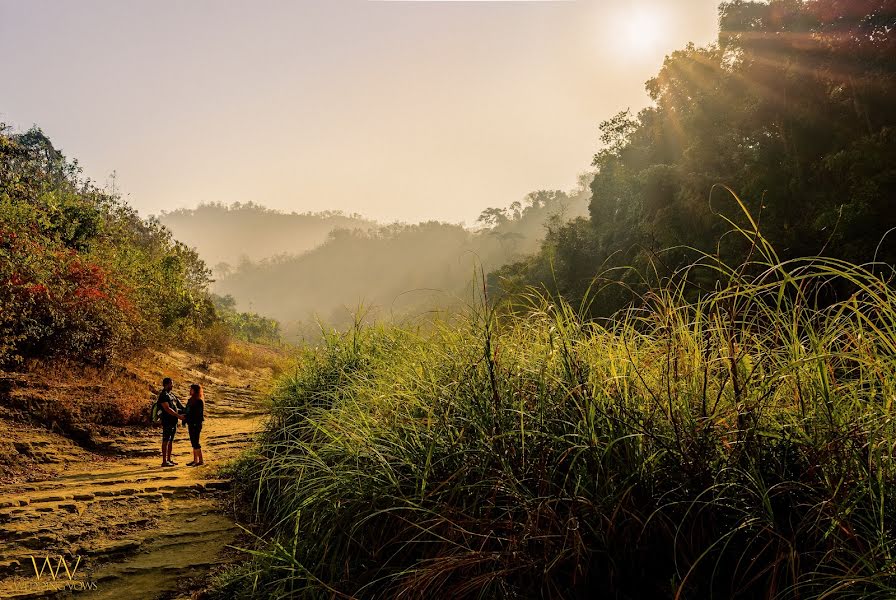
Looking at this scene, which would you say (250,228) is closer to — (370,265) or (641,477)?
(370,265)

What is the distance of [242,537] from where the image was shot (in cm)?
489

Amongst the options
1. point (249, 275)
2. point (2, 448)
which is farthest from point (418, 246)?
point (2, 448)

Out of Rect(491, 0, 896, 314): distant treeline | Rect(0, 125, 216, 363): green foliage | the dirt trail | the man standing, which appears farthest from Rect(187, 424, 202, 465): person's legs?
Rect(491, 0, 896, 314): distant treeline

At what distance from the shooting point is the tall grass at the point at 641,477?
2.03 metres

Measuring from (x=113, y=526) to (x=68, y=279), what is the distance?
9.37 metres

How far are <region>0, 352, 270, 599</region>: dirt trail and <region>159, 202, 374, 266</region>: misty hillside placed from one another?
17064cm

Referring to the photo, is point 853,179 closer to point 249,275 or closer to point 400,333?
point 400,333

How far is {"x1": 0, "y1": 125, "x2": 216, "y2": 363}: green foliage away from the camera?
10094 mm

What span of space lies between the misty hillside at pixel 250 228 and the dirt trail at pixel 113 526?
17064cm

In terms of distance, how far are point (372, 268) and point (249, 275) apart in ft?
131

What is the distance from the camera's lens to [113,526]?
5262 millimetres

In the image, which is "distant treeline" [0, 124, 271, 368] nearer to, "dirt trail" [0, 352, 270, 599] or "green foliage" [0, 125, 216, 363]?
"green foliage" [0, 125, 216, 363]

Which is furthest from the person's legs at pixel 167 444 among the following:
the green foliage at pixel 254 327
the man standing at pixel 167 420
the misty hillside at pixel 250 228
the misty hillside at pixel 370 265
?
the misty hillside at pixel 250 228

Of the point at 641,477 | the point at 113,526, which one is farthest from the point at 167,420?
the point at 641,477
